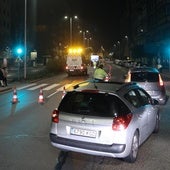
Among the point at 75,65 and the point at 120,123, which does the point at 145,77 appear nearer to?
the point at 120,123

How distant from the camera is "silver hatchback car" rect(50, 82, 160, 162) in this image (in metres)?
7.12

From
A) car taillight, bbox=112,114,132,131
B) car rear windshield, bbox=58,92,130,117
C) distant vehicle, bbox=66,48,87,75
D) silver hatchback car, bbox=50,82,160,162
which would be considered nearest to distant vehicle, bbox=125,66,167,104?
silver hatchback car, bbox=50,82,160,162

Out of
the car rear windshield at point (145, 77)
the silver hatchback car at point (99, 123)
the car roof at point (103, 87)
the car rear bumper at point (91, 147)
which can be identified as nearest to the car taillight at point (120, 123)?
the silver hatchback car at point (99, 123)

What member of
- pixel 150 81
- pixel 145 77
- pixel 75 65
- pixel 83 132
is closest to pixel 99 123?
pixel 83 132

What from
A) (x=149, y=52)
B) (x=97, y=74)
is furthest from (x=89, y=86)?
(x=149, y=52)

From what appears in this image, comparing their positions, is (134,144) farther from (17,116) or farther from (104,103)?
(17,116)

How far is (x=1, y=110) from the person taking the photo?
15383 mm

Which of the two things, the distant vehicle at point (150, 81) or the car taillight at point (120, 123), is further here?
the distant vehicle at point (150, 81)

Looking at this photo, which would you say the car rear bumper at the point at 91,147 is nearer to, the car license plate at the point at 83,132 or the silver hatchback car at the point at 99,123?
the silver hatchback car at the point at 99,123

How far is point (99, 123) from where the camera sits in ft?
23.5

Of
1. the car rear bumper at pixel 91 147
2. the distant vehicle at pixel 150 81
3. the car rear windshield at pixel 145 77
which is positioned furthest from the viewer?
the car rear windshield at pixel 145 77

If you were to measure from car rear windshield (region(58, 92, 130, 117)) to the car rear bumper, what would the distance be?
A: 0.54 metres

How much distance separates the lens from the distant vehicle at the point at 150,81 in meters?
15.9

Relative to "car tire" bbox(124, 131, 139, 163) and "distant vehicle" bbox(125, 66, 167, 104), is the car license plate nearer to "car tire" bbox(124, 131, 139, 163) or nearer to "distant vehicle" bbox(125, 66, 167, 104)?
"car tire" bbox(124, 131, 139, 163)
